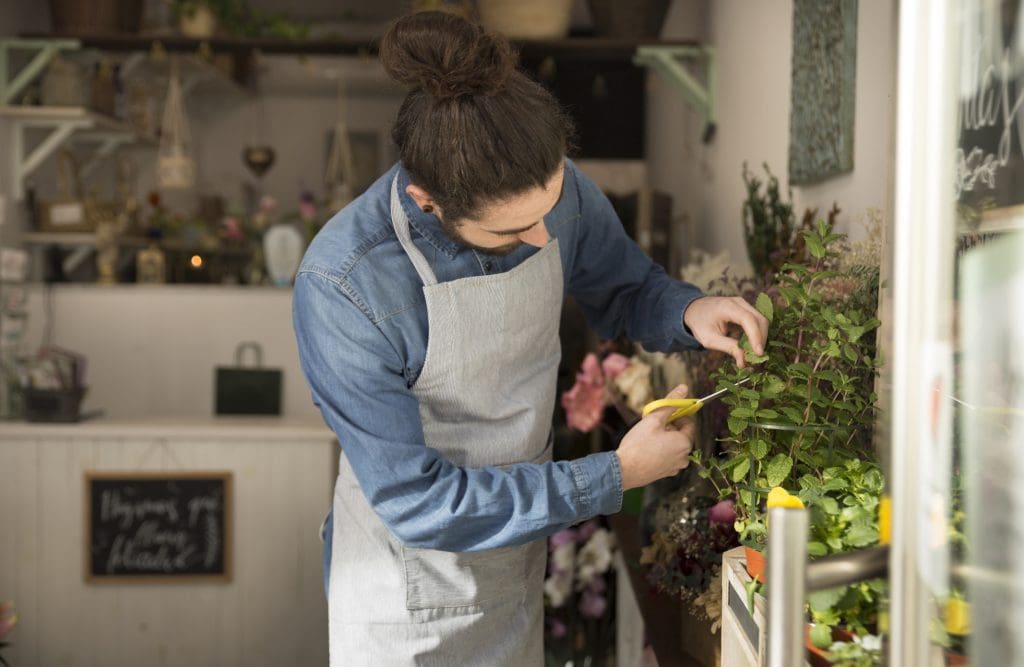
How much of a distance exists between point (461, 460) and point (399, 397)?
0.20 m

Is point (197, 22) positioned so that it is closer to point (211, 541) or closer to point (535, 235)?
point (211, 541)

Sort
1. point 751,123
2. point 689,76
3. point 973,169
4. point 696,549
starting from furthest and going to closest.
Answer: point 689,76
point 751,123
point 696,549
point 973,169

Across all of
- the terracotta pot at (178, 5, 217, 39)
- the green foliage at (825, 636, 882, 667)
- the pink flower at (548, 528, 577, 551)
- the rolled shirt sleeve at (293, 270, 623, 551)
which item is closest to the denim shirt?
the rolled shirt sleeve at (293, 270, 623, 551)

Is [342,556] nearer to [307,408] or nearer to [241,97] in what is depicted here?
[307,408]

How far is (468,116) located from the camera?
1.25m

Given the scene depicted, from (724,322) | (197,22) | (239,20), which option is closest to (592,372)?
(724,322)

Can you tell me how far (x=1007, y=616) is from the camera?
631 millimetres

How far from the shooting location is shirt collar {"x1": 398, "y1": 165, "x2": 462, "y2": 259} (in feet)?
4.74

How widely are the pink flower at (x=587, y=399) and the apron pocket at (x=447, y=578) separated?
90 cm

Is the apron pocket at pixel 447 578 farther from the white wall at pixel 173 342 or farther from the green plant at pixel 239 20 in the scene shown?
the green plant at pixel 239 20

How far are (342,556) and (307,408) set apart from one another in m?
2.05

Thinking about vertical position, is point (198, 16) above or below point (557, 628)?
above

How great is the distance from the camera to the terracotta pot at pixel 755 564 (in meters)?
1.05

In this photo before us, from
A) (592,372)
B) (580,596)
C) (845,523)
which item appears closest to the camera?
(845,523)
